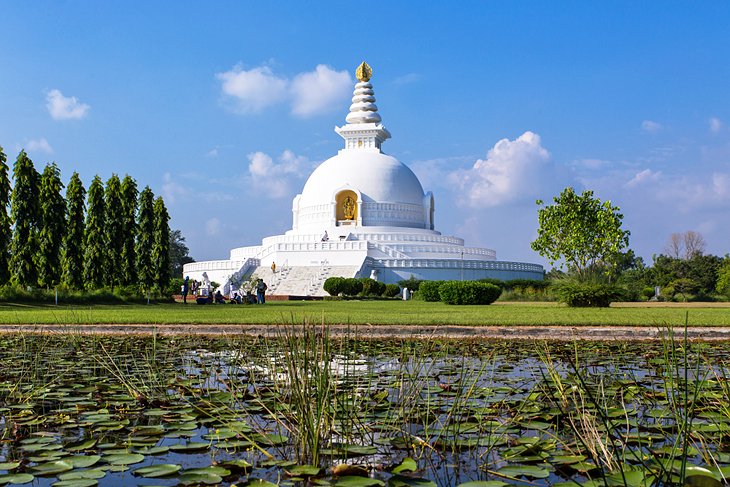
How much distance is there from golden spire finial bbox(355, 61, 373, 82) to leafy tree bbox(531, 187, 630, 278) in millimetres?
25235

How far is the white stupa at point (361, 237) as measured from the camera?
41000 millimetres

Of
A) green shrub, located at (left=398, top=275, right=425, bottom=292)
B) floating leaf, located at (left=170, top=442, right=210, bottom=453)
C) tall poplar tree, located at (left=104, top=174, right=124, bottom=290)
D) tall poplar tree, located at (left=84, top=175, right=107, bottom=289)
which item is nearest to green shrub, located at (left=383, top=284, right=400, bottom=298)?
green shrub, located at (left=398, top=275, right=425, bottom=292)

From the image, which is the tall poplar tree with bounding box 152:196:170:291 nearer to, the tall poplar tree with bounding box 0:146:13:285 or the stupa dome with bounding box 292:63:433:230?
the tall poplar tree with bounding box 0:146:13:285

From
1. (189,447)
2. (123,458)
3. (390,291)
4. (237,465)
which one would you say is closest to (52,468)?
(123,458)

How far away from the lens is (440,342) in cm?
1067

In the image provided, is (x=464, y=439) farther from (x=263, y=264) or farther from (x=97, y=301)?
(x=263, y=264)

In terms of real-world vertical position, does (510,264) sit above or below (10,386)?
above

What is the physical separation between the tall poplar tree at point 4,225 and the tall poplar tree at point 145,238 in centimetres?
662

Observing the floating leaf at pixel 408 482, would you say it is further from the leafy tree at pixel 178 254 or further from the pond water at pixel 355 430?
the leafy tree at pixel 178 254

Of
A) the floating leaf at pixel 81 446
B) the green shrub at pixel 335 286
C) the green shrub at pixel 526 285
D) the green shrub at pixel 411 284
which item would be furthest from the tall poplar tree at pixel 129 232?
the floating leaf at pixel 81 446

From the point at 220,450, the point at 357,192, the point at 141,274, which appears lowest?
the point at 220,450

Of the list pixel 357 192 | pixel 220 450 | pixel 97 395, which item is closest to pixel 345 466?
pixel 220 450

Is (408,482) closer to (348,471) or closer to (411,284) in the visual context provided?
(348,471)

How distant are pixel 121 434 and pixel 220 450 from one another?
793 mm
